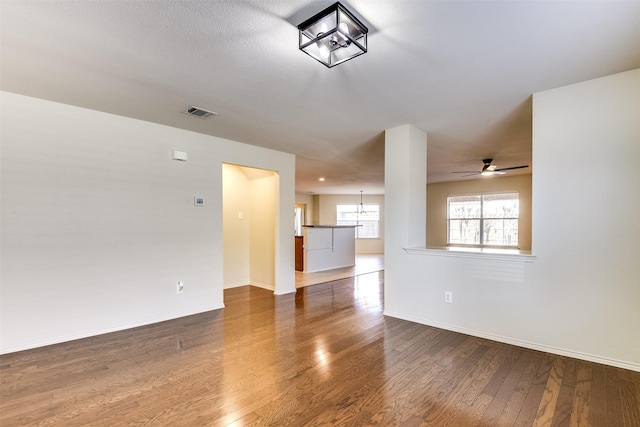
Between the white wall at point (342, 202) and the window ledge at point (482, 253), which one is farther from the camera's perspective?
the white wall at point (342, 202)

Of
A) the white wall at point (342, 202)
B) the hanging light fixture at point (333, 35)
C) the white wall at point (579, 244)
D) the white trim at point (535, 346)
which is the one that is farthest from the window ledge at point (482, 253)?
the white wall at point (342, 202)

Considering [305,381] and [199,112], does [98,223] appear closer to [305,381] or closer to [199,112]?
[199,112]

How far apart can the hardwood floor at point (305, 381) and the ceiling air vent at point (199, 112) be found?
2397 mm

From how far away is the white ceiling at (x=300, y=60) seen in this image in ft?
5.58

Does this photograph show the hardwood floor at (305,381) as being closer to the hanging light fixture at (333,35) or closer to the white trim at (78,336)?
the white trim at (78,336)

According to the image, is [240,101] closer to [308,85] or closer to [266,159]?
[308,85]

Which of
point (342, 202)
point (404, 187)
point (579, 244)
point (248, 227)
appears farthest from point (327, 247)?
point (579, 244)

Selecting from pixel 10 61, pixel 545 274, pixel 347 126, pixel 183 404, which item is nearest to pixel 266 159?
pixel 347 126

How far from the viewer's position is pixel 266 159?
4773 millimetres

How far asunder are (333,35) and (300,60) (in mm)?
474

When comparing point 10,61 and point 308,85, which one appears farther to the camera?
point 308,85

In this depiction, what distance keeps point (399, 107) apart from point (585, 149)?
1.66m

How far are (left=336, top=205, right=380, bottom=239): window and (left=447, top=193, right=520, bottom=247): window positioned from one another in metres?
3.49

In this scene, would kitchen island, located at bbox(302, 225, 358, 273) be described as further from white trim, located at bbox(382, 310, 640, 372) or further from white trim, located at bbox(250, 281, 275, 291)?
white trim, located at bbox(382, 310, 640, 372)
